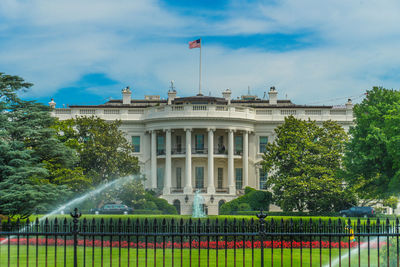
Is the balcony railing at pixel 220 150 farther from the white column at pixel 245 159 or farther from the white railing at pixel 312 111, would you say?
the white railing at pixel 312 111

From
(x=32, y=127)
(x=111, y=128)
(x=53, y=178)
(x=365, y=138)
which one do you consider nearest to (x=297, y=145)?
(x=365, y=138)

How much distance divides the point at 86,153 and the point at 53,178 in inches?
277

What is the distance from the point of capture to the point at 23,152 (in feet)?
103

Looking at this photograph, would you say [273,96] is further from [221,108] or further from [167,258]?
[167,258]

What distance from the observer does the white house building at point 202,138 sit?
63219mm

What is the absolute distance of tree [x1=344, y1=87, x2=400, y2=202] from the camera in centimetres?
3534

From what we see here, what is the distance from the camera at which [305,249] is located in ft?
87.4

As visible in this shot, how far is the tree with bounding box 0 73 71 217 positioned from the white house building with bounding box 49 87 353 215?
95.0 feet

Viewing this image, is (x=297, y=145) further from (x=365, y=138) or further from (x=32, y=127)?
(x=32, y=127)

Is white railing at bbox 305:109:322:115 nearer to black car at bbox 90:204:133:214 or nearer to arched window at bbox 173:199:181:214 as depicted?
arched window at bbox 173:199:181:214

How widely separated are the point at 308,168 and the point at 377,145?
11.9m

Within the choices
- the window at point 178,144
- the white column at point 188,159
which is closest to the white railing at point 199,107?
the white column at point 188,159

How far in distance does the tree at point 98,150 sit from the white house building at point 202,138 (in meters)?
10.5

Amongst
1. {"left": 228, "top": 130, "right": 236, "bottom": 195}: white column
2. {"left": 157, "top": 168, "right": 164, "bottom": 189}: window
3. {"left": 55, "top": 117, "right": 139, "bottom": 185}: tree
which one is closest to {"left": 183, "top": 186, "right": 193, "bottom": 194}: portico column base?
{"left": 228, "top": 130, "right": 236, "bottom": 195}: white column
